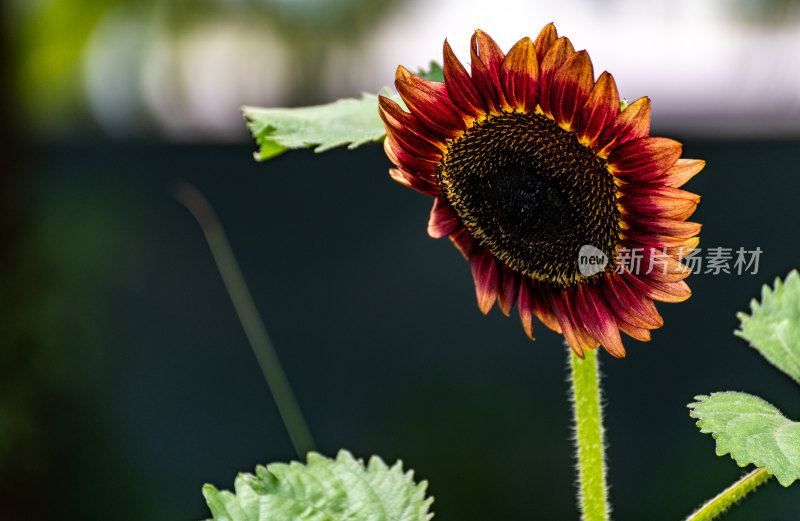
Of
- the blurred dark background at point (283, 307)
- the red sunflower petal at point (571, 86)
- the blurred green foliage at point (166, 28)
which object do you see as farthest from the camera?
the blurred green foliage at point (166, 28)

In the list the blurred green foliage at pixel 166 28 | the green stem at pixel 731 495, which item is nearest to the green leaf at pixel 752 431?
the green stem at pixel 731 495

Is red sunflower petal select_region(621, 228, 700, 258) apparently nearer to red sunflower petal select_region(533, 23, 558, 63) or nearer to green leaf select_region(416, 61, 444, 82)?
red sunflower petal select_region(533, 23, 558, 63)

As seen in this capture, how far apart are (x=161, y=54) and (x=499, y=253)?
1686 millimetres

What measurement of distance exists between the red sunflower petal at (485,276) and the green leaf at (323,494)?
12 cm

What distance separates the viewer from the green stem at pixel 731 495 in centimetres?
40

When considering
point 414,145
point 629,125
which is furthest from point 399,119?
point 629,125

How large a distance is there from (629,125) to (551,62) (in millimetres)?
49

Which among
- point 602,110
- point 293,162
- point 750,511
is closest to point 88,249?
point 293,162

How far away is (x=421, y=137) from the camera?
0.43m

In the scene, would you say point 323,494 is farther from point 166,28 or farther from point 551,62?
point 166,28

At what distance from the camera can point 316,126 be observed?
0.49 metres

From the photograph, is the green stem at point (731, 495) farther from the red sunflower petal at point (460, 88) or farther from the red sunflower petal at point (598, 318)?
the red sunflower petal at point (460, 88)

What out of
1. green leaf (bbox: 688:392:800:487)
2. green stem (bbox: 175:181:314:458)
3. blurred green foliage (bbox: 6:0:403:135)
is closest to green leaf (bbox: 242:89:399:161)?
green leaf (bbox: 688:392:800:487)

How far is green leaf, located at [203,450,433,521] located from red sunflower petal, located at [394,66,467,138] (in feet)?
0.69
